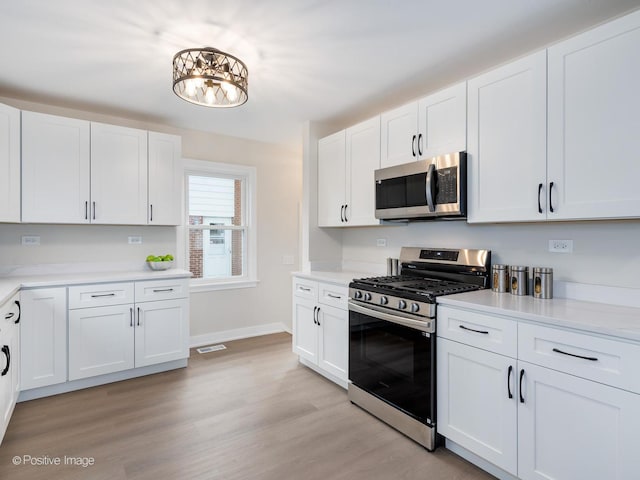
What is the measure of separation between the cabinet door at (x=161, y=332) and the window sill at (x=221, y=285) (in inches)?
28.7

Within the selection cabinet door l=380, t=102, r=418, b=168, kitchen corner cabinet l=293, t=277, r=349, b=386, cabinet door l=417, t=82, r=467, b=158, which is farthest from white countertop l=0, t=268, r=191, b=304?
cabinet door l=417, t=82, r=467, b=158

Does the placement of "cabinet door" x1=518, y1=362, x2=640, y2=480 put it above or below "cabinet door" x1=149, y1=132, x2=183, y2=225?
below

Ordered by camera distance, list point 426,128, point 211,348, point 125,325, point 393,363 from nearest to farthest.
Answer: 1. point 393,363
2. point 426,128
3. point 125,325
4. point 211,348

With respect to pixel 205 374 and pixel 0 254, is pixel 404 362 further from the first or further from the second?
pixel 0 254

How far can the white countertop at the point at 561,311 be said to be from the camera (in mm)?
1471

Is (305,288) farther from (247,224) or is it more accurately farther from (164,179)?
(164,179)

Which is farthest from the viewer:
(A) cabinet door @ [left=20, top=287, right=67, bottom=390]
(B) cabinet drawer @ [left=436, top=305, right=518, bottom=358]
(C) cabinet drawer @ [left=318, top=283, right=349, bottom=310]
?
(C) cabinet drawer @ [left=318, top=283, right=349, bottom=310]

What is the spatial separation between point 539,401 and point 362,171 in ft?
7.16

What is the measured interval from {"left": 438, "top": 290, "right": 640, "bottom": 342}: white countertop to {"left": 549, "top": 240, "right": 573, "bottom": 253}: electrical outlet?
300 millimetres

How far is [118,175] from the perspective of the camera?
337 cm

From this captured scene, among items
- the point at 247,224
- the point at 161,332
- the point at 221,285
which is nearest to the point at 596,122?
the point at 161,332

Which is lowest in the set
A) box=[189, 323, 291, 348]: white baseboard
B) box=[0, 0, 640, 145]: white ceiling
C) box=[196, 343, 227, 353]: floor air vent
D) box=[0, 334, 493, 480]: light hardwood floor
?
box=[0, 334, 493, 480]: light hardwood floor

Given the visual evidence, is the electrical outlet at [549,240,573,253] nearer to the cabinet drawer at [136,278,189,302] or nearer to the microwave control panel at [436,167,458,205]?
the microwave control panel at [436,167,458,205]

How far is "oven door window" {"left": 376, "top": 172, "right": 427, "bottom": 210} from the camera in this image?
260cm
